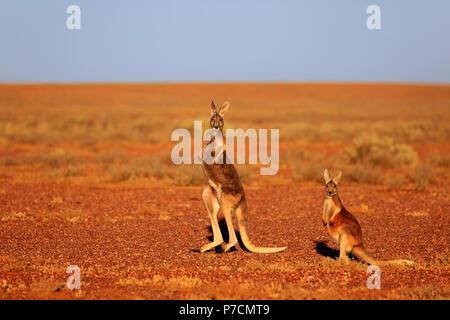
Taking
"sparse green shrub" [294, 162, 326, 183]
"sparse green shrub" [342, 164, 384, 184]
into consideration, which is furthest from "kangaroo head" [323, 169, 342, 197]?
"sparse green shrub" [342, 164, 384, 184]

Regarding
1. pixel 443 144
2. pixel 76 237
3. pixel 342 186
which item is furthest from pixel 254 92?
pixel 76 237

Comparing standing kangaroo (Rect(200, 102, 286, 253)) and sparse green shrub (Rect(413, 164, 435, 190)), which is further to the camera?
sparse green shrub (Rect(413, 164, 435, 190))

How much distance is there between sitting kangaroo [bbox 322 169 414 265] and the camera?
7598 millimetres

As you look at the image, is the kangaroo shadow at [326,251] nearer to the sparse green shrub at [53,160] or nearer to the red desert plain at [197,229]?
the red desert plain at [197,229]

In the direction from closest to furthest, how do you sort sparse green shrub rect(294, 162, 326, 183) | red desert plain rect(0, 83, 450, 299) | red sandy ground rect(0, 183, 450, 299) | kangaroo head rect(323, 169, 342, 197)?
1. red sandy ground rect(0, 183, 450, 299)
2. red desert plain rect(0, 83, 450, 299)
3. kangaroo head rect(323, 169, 342, 197)
4. sparse green shrub rect(294, 162, 326, 183)

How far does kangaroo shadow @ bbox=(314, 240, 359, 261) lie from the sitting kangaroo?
0.68 meters

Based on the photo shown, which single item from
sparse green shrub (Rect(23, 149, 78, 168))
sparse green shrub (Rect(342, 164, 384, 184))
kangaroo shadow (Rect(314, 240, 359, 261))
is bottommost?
kangaroo shadow (Rect(314, 240, 359, 261))

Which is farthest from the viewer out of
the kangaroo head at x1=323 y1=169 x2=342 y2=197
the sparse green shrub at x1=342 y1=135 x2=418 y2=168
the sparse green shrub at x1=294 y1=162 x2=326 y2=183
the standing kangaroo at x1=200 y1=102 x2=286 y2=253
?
the sparse green shrub at x1=342 y1=135 x2=418 y2=168

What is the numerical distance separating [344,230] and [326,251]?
59.0 inches

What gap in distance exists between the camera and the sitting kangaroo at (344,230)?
7.60 meters

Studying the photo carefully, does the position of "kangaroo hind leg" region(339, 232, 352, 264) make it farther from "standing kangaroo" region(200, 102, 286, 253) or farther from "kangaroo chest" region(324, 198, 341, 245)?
"standing kangaroo" region(200, 102, 286, 253)

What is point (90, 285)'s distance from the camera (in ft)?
21.9
